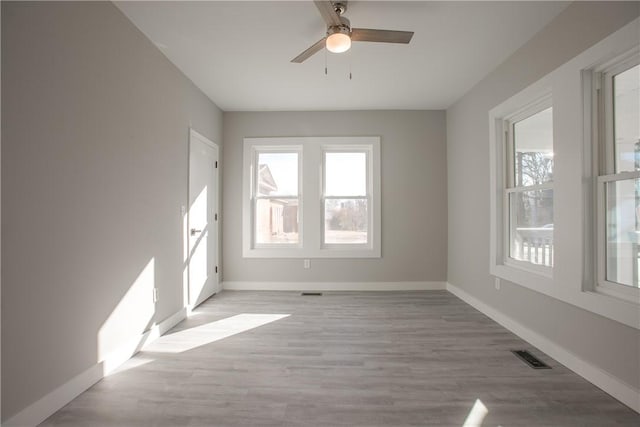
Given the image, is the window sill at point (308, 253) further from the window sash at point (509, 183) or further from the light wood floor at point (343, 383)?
the window sash at point (509, 183)

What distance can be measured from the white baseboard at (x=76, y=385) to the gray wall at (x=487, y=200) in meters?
3.31

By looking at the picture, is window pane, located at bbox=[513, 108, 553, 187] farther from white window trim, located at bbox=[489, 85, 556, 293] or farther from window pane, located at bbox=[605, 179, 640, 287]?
window pane, located at bbox=[605, 179, 640, 287]

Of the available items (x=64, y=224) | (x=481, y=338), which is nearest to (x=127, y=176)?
(x=64, y=224)

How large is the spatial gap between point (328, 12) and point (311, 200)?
282 cm

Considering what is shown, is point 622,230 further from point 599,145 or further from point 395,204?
point 395,204

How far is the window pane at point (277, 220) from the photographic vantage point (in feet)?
15.3

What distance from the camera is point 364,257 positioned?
4562 millimetres

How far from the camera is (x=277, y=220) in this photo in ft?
15.4

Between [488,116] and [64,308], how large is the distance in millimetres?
4026

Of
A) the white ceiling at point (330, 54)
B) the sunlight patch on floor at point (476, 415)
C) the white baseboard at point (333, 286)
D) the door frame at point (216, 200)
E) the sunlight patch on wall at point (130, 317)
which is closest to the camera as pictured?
the sunlight patch on floor at point (476, 415)

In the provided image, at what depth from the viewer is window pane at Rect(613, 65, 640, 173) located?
76.0 inches

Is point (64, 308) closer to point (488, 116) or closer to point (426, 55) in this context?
point (426, 55)

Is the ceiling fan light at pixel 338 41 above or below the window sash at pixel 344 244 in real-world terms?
above

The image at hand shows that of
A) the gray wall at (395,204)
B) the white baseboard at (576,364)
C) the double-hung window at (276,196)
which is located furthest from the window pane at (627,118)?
the double-hung window at (276,196)
